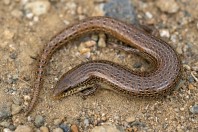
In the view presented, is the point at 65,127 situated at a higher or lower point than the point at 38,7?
lower

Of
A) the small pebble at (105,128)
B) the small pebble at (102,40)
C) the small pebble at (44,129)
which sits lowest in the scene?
the small pebble at (44,129)

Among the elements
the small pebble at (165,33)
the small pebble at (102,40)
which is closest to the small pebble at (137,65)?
the small pebble at (102,40)

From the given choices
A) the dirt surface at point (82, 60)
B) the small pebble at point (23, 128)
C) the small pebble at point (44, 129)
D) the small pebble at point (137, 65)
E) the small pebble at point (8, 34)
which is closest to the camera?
the small pebble at point (23, 128)

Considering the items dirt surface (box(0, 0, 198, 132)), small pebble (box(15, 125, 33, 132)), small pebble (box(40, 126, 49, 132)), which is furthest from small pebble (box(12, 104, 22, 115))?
small pebble (box(40, 126, 49, 132))

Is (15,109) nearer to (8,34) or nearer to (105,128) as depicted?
(105,128)

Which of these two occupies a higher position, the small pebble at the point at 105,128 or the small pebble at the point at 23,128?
the small pebble at the point at 23,128

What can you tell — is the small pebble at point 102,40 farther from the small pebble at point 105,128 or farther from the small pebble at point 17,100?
the small pebble at point 17,100

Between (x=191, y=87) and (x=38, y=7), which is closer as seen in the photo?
(x=191, y=87)

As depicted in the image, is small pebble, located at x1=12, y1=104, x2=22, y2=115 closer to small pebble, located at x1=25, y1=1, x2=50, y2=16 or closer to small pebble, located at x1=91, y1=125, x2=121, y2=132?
small pebble, located at x1=91, y1=125, x2=121, y2=132

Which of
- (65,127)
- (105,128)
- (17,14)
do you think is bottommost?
(65,127)

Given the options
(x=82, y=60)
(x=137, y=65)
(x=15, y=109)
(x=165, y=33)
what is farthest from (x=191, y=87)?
(x=15, y=109)
